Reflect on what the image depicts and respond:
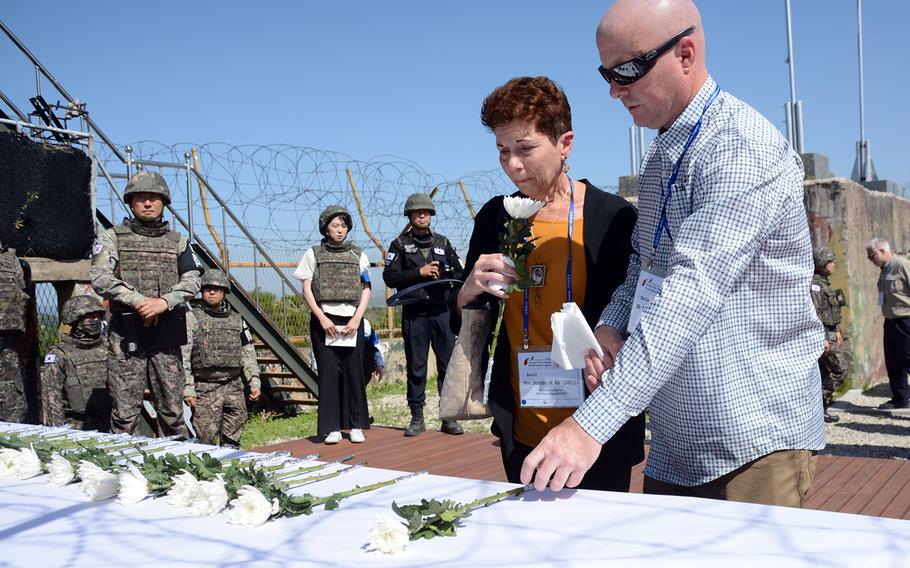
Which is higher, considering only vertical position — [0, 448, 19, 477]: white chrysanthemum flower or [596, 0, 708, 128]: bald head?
[596, 0, 708, 128]: bald head

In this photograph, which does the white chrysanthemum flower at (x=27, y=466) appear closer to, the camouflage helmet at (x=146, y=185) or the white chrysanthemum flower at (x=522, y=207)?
the white chrysanthemum flower at (x=522, y=207)

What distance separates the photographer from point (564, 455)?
131 cm

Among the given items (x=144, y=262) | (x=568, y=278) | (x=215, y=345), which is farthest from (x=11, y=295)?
(x=568, y=278)

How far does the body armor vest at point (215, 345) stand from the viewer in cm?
605

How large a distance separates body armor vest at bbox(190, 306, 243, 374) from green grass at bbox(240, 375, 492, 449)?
1.04 meters

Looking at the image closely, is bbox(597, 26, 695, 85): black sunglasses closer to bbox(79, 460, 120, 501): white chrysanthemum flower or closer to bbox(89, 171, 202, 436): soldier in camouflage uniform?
bbox(79, 460, 120, 501): white chrysanthemum flower

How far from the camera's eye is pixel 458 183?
10375mm

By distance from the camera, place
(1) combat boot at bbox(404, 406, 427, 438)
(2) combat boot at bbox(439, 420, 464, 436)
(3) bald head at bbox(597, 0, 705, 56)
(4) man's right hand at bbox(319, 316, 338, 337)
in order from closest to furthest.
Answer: (3) bald head at bbox(597, 0, 705, 56)
(4) man's right hand at bbox(319, 316, 338, 337)
(2) combat boot at bbox(439, 420, 464, 436)
(1) combat boot at bbox(404, 406, 427, 438)

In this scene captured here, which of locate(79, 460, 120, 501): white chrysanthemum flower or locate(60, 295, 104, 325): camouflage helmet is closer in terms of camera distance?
locate(79, 460, 120, 501): white chrysanthemum flower

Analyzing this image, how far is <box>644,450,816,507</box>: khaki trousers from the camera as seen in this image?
1.53m

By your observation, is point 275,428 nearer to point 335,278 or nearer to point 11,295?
point 335,278

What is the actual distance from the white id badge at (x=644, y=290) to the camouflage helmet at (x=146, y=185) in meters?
4.50

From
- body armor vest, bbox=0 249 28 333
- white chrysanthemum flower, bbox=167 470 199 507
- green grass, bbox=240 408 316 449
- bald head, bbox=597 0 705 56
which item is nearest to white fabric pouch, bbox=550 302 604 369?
bald head, bbox=597 0 705 56

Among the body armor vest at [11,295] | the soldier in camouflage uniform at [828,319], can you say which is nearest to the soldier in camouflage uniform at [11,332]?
the body armor vest at [11,295]
